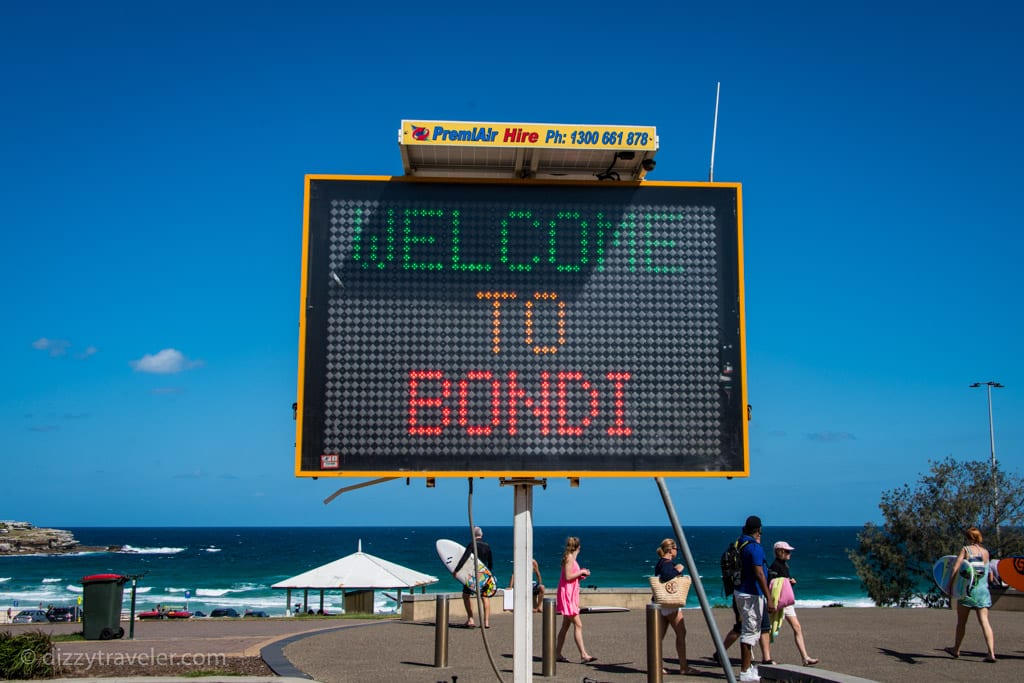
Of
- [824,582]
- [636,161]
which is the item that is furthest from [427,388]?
[824,582]

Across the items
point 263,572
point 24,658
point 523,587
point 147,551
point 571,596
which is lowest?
point 147,551

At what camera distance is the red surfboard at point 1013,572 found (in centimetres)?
1317

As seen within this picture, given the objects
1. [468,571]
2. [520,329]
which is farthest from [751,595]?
[520,329]

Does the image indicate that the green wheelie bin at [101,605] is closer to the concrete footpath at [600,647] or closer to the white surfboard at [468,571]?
the concrete footpath at [600,647]

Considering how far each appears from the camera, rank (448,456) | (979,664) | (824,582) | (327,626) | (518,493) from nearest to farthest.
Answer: (448,456) < (518,493) < (979,664) < (327,626) < (824,582)

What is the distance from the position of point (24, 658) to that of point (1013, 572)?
1331 centimetres

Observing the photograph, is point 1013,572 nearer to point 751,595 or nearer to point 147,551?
point 751,595

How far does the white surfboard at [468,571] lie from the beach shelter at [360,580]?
15928mm

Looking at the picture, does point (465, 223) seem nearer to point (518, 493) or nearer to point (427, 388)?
point (427, 388)

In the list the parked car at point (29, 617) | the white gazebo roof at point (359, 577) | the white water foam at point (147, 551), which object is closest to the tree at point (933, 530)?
the white gazebo roof at point (359, 577)

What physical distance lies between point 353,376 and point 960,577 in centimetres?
843

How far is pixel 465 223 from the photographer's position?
7906 mm

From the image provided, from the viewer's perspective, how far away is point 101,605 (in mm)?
15625

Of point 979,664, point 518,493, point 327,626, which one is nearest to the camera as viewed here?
point 518,493
